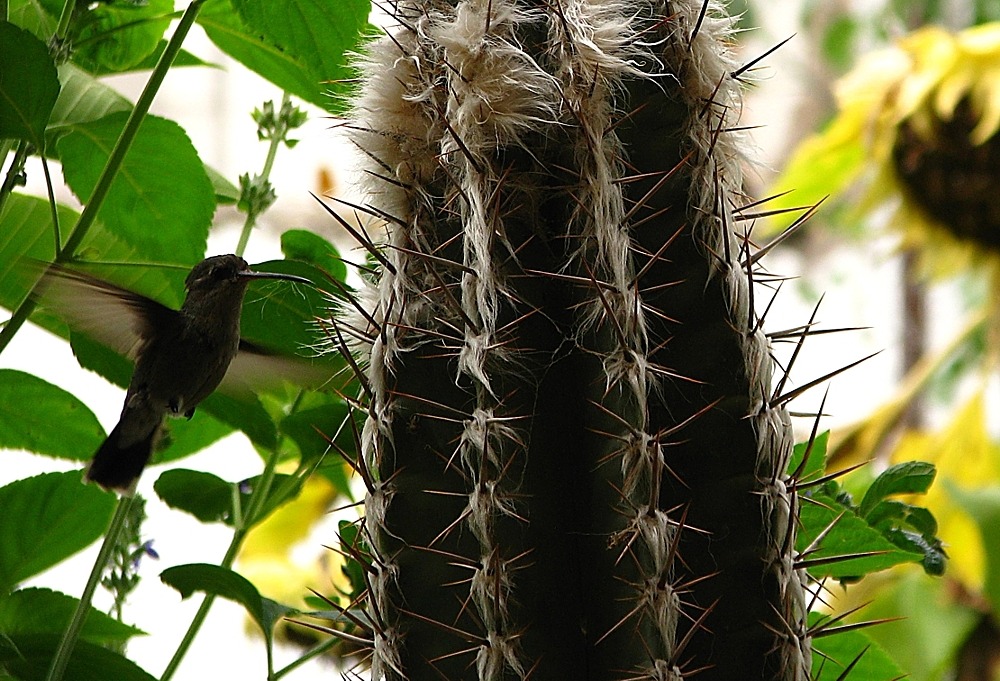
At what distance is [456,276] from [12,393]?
11.4 inches

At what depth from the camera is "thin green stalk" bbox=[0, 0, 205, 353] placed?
0.49 m

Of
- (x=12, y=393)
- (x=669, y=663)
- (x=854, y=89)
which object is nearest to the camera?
(x=669, y=663)

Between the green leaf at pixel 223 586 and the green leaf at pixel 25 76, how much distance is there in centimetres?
21

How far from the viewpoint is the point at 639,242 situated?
0.45 m

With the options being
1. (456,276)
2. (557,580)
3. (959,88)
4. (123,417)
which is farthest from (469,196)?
(959,88)

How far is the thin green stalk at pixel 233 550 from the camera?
0.57 metres

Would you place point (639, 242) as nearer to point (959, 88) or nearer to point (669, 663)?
point (669, 663)

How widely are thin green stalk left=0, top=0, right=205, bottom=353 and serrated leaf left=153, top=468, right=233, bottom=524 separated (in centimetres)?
13

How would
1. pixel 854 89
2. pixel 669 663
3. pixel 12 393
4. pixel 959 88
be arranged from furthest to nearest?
1. pixel 854 89
2. pixel 959 88
3. pixel 12 393
4. pixel 669 663

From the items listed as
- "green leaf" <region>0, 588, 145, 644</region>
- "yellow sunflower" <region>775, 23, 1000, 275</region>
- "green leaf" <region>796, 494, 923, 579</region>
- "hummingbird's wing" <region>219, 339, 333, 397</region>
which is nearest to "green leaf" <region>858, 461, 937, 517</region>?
"green leaf" <region>796, 494, 923, 579</region>

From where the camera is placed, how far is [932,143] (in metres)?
1.58

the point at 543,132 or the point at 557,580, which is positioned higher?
the point at 543,132

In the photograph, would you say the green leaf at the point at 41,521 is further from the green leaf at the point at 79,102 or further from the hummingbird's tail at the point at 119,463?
the green leaf at the point at 79,102

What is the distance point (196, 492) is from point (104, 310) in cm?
12
